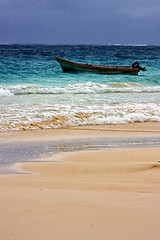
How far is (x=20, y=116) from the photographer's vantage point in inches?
313

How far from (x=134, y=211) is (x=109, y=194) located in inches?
17.1

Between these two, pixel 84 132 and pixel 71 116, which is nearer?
pixel 84 132

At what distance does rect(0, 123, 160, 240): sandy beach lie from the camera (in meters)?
2.46

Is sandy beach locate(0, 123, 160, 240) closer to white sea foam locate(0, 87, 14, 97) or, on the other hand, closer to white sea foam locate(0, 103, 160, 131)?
white sea foam locate(0, 103, 160, 131)

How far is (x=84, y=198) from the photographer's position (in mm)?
3055

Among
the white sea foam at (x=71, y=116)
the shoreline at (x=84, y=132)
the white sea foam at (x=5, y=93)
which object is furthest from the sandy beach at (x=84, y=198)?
the white sea foam at (x=5, y=93)

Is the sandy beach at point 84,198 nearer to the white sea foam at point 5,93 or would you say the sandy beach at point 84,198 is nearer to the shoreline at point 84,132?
the shoreline at point 84,132

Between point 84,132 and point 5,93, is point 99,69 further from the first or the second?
point 84,132

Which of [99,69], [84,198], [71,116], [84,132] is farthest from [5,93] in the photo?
[84,198]

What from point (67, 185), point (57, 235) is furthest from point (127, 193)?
point (57, 235)

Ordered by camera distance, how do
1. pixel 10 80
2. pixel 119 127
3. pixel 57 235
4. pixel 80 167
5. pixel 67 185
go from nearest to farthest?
pixel 57 235
pixel 67 185
pixel 80 167
pixel 119 127
pixel 10 80

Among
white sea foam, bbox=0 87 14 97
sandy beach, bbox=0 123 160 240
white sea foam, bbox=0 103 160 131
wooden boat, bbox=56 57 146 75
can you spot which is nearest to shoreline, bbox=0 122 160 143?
white sea foam, bbox=0 103 160 131

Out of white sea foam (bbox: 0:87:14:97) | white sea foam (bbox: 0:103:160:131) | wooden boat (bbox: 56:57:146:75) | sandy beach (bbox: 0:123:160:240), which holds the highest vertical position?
wooden boat (bbox: 56:57:146:75)

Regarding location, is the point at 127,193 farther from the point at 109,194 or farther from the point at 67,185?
the point at 67,185
